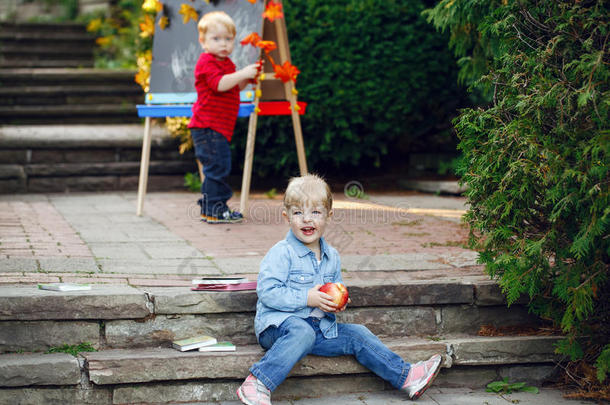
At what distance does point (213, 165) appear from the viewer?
223 inches

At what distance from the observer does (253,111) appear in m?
5.92

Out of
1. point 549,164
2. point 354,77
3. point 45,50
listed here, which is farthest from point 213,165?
point 45,50

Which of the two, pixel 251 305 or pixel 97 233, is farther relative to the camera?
pixel 97 233

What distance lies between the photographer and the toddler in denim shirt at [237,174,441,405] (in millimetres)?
3188

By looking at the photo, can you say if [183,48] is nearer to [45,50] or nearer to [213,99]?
[213,99]

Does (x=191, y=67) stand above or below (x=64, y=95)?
above

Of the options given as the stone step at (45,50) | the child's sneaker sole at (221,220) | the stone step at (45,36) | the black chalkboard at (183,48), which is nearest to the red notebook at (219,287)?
the child's sneaker sole at (221,220)

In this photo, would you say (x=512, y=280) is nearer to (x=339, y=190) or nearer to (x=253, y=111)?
(x=253, y=111)

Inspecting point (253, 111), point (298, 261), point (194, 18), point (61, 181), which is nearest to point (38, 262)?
point (298, 261)

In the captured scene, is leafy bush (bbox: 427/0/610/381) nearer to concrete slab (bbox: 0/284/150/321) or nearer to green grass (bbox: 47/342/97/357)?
concrete slab (bbox: 0/284/150/321)

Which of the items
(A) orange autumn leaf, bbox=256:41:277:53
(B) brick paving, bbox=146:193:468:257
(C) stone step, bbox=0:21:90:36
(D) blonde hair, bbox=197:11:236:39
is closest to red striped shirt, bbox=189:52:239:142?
(D) blonde hair, bbox=197:11:236:39

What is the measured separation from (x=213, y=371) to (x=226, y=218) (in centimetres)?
251

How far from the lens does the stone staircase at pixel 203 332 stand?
317 centimetres

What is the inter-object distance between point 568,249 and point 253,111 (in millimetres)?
3263
